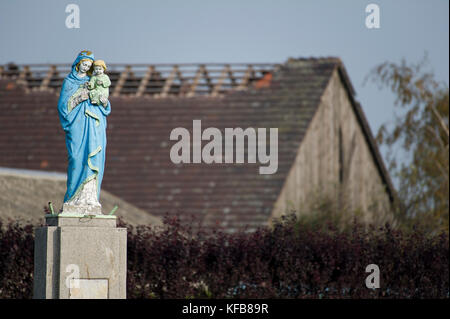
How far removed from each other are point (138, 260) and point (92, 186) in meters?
4.37

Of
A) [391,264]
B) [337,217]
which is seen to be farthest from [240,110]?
[391,264]

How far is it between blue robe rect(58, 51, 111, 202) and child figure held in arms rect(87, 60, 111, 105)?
0.11 meters

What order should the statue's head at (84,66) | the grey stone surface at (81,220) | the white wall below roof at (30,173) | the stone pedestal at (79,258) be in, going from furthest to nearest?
the white wall below roof at (30,173)
the statue's head at (84,66)
the grey stone surface at (81,220)
the stone pedestal at (79,258)

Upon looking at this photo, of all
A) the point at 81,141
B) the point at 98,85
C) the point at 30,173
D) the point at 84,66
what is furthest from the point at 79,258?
the point at 30,173

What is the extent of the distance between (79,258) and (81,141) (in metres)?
1.68

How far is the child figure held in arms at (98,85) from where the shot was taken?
13.0m

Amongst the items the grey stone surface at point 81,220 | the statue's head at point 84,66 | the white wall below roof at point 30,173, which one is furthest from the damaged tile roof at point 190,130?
the statue's head at point 84,66

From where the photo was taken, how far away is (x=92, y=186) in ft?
42.4

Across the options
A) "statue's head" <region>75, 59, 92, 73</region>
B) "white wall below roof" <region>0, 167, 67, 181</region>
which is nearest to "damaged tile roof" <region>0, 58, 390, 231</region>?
"white wall below roof" <region>0, 167, 67, 181</region>

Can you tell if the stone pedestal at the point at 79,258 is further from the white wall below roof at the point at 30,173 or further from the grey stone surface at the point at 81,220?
the white wall below roof at the point at 30,173

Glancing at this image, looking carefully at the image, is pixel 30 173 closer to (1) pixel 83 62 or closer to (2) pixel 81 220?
(1) pixel 83 62

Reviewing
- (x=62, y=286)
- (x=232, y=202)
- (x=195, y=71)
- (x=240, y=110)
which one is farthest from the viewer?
(x=195, y=71)

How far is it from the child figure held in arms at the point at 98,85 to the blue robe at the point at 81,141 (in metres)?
0.11
